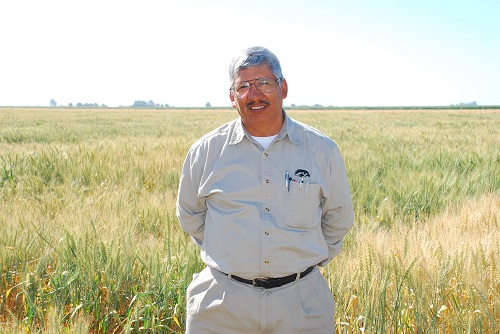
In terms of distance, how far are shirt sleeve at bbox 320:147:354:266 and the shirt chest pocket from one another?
9 cm

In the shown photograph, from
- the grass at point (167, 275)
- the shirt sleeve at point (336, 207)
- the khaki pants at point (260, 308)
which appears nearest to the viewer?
the khaki pants at point (260, 308)

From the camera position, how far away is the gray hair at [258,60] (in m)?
1.66

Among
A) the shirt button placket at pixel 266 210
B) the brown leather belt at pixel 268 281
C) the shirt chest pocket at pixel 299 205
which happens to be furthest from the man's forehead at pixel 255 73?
the brown leather belt at pixel 268 281

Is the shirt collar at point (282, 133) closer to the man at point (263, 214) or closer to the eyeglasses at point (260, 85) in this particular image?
the man at point (263, 214)

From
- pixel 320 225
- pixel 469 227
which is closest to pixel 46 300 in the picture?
pixel 320 225

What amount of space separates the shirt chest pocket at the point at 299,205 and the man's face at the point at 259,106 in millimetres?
238

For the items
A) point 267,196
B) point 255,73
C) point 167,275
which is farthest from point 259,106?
point 167,275

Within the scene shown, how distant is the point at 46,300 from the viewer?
2.33 m

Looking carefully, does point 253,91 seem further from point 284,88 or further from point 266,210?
point 266,210

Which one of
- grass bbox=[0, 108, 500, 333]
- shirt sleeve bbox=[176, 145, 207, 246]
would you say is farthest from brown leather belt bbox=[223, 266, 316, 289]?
grass bbox=[0, 108, 500, 333]

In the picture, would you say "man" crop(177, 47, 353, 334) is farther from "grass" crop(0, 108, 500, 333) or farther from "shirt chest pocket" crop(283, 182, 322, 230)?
"grass" crop(0, 108, 500, 333)

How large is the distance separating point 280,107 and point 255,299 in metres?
0.68

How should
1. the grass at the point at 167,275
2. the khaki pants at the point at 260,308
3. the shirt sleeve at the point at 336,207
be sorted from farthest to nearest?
1. the grass at the point at 167,275
2. the shirt sleeve at the point at 336,207
3. the khaki pants at the point at 260,308

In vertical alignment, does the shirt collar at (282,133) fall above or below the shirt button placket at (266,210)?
above
